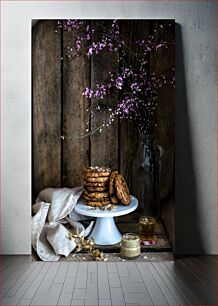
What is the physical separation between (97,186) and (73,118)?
27cm

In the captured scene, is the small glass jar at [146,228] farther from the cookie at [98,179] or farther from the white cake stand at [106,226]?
the cookie at [98,179]

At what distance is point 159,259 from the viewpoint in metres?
1.51

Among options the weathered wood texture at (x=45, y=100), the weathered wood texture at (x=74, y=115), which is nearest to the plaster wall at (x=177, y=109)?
the weathered wood texture at (x=45, y=100)

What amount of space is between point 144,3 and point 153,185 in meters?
0.67

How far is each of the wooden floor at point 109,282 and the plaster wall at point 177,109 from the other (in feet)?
0.37

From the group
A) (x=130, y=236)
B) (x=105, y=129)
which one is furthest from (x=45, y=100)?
(x=130, y=236)

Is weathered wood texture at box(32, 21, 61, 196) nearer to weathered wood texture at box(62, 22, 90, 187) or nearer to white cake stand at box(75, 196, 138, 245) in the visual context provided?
weathered wood texture at box(62, 22, 90, 187)

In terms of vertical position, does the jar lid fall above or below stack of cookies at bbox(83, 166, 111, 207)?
below

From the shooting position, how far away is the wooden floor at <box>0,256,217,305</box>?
1.22 meters

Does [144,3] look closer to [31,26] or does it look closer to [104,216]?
[31,26]

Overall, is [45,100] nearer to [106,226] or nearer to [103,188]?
[103,188]

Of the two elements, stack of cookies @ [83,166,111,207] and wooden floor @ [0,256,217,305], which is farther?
stack of cookies @ [83,166,111,207]

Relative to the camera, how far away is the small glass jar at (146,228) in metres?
1.55

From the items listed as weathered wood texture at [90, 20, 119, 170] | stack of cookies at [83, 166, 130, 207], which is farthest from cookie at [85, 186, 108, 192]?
weathered wood texture at [90, 20, 119, 170]
